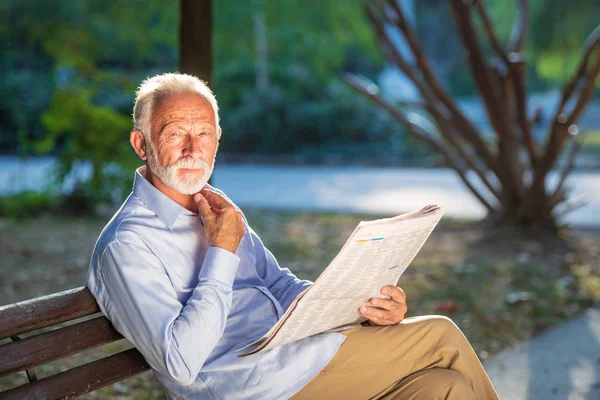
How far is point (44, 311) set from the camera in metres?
2.34

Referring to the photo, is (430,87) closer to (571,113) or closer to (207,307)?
(571,113)

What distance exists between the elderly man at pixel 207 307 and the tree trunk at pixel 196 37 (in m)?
2.23

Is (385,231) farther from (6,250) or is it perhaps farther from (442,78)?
(442,78)

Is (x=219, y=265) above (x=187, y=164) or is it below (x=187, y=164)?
below

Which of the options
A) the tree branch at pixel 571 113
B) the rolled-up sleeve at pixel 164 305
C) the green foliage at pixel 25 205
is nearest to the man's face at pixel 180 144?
the rolled-up sleeve at pixel 164 305

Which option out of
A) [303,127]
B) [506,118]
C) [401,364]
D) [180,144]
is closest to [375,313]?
[401,364]

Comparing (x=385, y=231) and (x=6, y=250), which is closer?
(x=385, y=231)

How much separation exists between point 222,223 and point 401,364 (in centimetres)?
75

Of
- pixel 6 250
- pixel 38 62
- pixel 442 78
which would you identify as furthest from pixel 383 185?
pixel 442 78

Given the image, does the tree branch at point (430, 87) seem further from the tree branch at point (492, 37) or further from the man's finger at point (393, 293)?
the man's finger at point (393, 293)

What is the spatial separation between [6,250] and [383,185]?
6.89 meters

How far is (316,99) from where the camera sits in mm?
18750

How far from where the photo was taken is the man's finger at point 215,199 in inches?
98.0

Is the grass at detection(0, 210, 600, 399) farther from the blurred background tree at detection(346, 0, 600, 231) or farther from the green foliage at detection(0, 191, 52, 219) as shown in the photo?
the blurred background tree at detection(346, 0, 600, 231)
